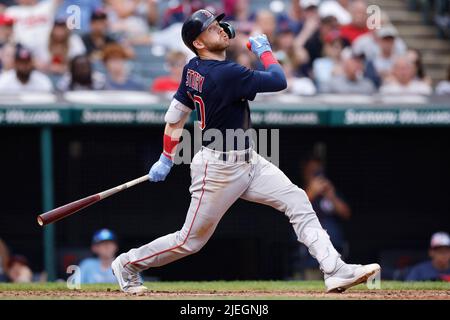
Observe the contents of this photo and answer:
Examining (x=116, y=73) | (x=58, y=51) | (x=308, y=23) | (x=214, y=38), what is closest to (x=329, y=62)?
(x=308, y=23)

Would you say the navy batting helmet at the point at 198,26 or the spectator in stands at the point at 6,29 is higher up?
the navy batting helmet at the point at 198,26

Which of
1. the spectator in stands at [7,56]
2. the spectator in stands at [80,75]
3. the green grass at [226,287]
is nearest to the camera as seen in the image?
the green grass at [226,287]

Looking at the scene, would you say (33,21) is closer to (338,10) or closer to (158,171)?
(338,10)

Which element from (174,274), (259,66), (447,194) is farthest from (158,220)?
(447,194)

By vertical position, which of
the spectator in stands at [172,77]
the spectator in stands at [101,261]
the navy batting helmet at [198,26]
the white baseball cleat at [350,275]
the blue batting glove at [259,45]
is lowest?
the spectator in stands at [101,261]

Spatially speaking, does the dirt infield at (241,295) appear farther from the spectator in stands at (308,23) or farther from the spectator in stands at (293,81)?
the spectator in stands at (308,23)

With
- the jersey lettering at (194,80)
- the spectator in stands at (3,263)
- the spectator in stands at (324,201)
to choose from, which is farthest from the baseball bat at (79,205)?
the spectator in stands at (324,201)

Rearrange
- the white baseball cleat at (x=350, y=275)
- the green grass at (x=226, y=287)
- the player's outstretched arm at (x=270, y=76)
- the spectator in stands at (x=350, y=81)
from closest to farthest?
the player's outstretched arm at (x=270, y=76) < the white baseball cleat at (x=350, y=275) < the green grass at (x=226, y=287) < the spectator in stands at (x=350, y=81)
